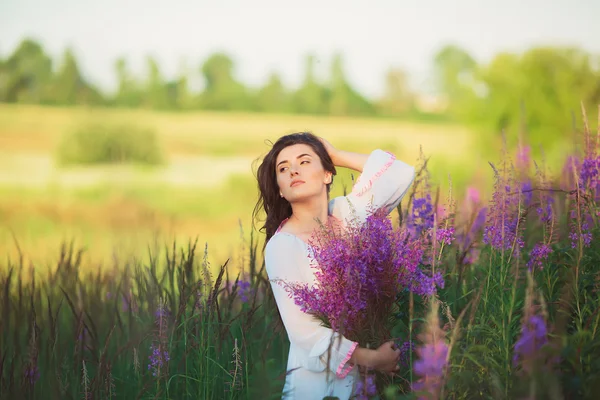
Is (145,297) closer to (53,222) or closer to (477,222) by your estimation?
(477,222)

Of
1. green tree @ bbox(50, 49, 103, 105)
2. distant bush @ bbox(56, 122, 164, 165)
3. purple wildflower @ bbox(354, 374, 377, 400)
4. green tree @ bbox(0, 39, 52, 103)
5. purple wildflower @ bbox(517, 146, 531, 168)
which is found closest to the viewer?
purple wildflower @ bbox(354, 374, 377, 400)

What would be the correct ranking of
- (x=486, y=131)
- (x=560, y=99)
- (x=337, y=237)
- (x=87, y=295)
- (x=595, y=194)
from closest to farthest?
(x=337, y=237) < (x=595, y=194) < (x=87, y=295) < (x=560, y=99) < (x=486, y=131)

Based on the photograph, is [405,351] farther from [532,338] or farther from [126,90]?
[126,90]

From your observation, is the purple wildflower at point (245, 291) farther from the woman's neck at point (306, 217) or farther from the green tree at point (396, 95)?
the green tree at point (396, 95)

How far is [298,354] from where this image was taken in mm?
2551

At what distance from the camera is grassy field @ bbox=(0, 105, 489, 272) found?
24297 millimetres

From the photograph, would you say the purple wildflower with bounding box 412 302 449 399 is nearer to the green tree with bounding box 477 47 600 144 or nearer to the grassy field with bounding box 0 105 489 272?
the green tree with bounding box 477 47 600 144

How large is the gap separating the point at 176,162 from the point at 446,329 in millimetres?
30023

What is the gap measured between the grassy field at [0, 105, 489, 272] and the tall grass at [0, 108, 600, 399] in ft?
51.6

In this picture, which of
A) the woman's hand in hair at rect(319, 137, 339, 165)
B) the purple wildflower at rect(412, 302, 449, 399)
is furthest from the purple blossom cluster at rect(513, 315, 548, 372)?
the woman's hand in hair at rect(319, 137, 339, 165)

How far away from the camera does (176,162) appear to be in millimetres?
31766

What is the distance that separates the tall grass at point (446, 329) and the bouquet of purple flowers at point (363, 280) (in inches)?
4.6

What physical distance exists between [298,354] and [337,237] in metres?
0.51

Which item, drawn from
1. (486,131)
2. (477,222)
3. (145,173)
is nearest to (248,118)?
(145,173)
